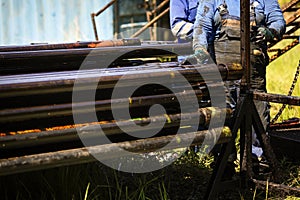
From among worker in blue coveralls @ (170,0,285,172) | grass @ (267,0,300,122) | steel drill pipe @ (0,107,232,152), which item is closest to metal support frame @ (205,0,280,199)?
steel drill pipe @ (0,107,232,152)

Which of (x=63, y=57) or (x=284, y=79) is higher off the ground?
(x=63, y=57)

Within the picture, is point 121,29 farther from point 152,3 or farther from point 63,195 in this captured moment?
point 63,195

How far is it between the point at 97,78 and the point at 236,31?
1.68 meters

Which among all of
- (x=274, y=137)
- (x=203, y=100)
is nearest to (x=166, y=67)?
(x=203, y=100)

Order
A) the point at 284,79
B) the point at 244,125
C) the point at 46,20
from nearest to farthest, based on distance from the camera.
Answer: the point at 244,125
the point at 284,79
the point at 46,20

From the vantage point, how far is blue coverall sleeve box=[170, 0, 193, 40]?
5348mm

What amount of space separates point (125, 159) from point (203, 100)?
1150 millimetres

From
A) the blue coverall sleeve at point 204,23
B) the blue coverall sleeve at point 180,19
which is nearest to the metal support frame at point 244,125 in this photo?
the blue coverall sleeve at point 204,23

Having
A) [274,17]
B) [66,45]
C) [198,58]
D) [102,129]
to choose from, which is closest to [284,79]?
[274,17]

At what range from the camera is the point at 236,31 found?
4316mm

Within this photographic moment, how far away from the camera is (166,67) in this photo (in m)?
3.54

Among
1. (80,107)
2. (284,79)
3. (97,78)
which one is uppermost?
(97,78)

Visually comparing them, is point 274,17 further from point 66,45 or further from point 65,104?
point 65,104

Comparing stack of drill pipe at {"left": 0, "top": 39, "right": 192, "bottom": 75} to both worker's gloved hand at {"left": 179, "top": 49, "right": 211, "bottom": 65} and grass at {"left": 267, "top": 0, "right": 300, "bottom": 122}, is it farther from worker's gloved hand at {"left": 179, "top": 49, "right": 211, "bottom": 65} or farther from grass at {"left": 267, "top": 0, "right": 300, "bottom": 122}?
grass at {"left": 267, "top": 0, "right": 300, "bottom": 122}
